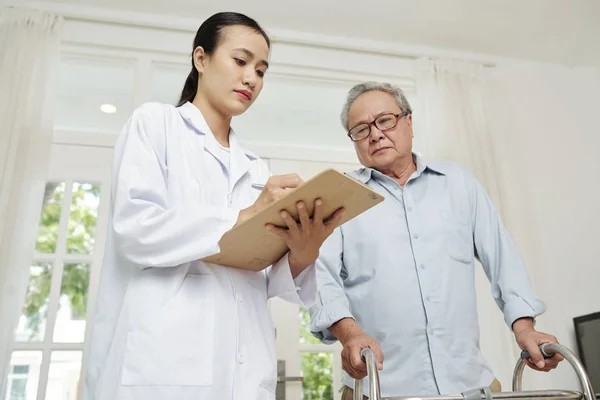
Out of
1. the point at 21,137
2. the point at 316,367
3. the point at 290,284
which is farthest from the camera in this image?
the point at 316,367

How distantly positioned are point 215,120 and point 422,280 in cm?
68

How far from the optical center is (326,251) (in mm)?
1430

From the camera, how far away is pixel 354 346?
1078 millimetres

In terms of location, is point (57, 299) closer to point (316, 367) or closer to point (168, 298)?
point (316, 367)

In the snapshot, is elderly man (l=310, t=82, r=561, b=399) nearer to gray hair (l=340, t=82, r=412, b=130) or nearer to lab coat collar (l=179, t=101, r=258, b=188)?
gray hair (l=340, t=82, r=412, b=130)

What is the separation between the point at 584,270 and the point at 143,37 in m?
2.63

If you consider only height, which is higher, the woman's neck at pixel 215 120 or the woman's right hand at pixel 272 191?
the woman's neck at pixel 215 120

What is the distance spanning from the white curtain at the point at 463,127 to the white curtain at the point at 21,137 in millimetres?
1886

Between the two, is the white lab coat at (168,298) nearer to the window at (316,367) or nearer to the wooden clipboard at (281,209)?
the wooden clipboard at (281,209)

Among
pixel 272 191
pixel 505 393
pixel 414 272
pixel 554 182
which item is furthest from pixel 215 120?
pixel 554 182

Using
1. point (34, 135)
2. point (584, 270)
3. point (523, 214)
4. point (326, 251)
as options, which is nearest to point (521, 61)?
point (523, 214)

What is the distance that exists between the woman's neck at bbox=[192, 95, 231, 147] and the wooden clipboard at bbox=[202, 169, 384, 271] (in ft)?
1.02

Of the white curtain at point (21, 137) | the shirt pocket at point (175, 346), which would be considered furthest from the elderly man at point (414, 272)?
the white curtain at point (21, 137)

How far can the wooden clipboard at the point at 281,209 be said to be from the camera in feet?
2.59
